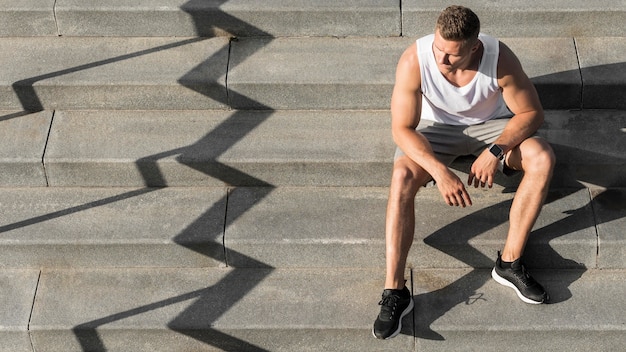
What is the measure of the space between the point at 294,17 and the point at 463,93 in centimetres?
135

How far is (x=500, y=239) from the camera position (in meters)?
5.39

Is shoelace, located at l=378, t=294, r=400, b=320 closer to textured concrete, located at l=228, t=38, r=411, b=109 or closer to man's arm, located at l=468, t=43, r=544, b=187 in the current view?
man's arm, located at l=468, t=43, r=544, b=187

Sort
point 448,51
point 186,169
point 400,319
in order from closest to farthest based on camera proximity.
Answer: point 448,51 → point 400,319 → point 186,169

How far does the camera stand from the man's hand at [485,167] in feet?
16.5

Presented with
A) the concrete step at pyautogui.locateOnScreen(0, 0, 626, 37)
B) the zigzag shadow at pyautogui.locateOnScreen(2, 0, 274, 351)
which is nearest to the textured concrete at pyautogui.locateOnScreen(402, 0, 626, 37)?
the concrete step at pyautogui.locateOnScreen(0, 0, 626, 37)

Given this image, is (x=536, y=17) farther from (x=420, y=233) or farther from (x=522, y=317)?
(x=522, y=317)

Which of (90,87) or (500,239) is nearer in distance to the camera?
(500,239)

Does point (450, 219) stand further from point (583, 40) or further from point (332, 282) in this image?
point (583, 40)

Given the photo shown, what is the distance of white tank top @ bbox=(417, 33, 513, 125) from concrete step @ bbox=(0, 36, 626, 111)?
0.53 meters

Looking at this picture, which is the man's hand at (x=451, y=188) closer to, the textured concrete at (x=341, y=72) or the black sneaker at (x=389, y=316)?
the black sneaker at (x=389, y=316)

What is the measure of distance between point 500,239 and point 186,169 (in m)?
1.82

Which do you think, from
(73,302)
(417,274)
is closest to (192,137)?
(73,302)

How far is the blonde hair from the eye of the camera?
461 cm

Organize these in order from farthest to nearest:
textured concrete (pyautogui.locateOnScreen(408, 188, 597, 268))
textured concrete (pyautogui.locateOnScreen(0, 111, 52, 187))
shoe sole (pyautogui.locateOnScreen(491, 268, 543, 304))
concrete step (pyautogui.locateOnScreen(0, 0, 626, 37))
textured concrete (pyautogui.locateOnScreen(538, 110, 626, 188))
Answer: concrete step (pyautogui.locateOnScreen(0, 0, 626, 37)) → textured concrete (pyautogui.locateOnScreen(0, 111, 52, 187)) → textured concrete (pyautogui.locateOnScreen(538, 110, 626, 188)) → textured concrete (pyautogui.locateOnScreen(408, 188, 597, 268)) → shoe sole (pyautogui.locateOnScreen(491, 268, 543, 304))
